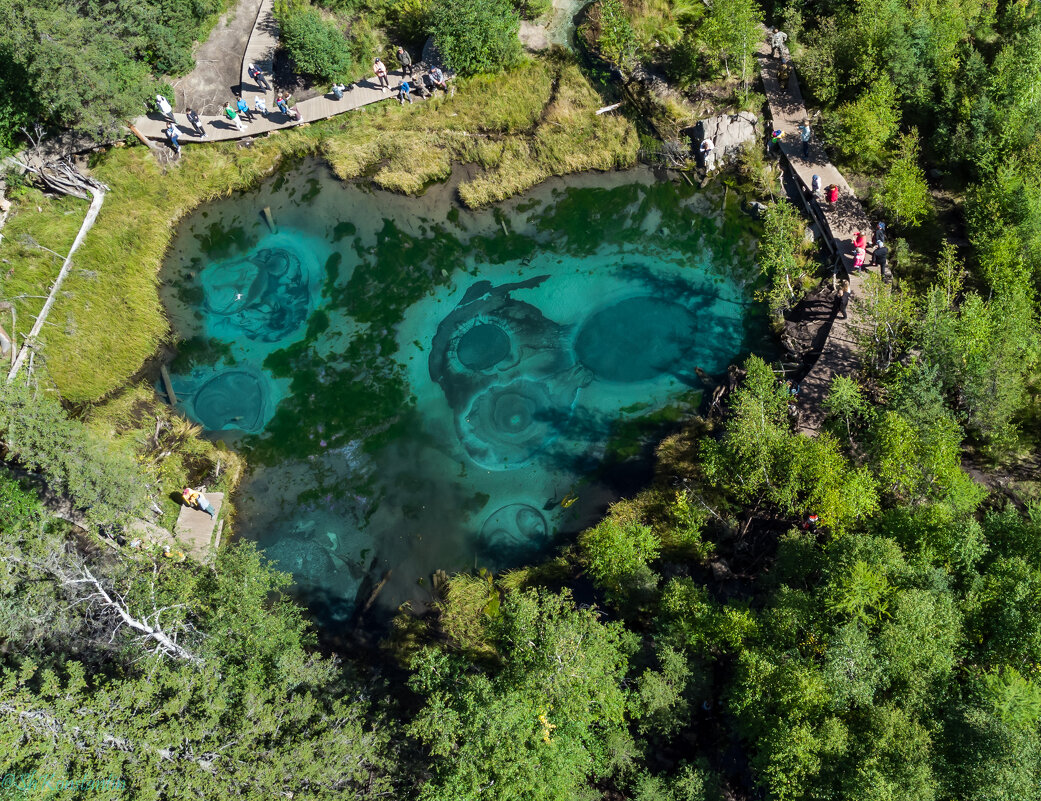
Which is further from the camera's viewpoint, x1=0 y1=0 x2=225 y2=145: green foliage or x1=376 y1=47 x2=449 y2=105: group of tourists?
x1=376 y1=47 x2=449 y2=105: group of tourists

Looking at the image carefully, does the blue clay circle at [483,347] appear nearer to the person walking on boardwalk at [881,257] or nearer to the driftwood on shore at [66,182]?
the person walking on boardwalk at [881,257]

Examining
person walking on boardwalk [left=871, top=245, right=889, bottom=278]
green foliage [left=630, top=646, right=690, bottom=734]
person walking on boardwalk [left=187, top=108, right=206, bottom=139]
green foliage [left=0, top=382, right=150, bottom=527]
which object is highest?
person walking on boardwalk [left=871, top=245, right=889, bottom=278]

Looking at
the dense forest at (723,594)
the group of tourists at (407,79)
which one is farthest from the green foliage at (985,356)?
the group of tourists at (407,79)

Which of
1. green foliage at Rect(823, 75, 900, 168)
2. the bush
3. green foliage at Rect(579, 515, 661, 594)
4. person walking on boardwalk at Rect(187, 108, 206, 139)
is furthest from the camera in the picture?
person walking on boardwalk at Rect(187, 108, 206, 139)

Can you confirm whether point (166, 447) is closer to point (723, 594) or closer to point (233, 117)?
point (233, 117)

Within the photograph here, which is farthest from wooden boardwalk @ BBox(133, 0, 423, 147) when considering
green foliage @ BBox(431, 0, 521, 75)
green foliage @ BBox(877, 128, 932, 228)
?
green foliage @ BBox(877, 128, 932, 228)

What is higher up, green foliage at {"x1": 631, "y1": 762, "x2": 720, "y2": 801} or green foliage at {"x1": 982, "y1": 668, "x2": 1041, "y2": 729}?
green foliage at {"x1": 982, "y1": 668, "x2": 1041, "y2": 729}

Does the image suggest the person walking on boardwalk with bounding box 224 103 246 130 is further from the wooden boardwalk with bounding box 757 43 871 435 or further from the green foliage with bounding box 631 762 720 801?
the green foliage with bounding box 631 762 720 801
